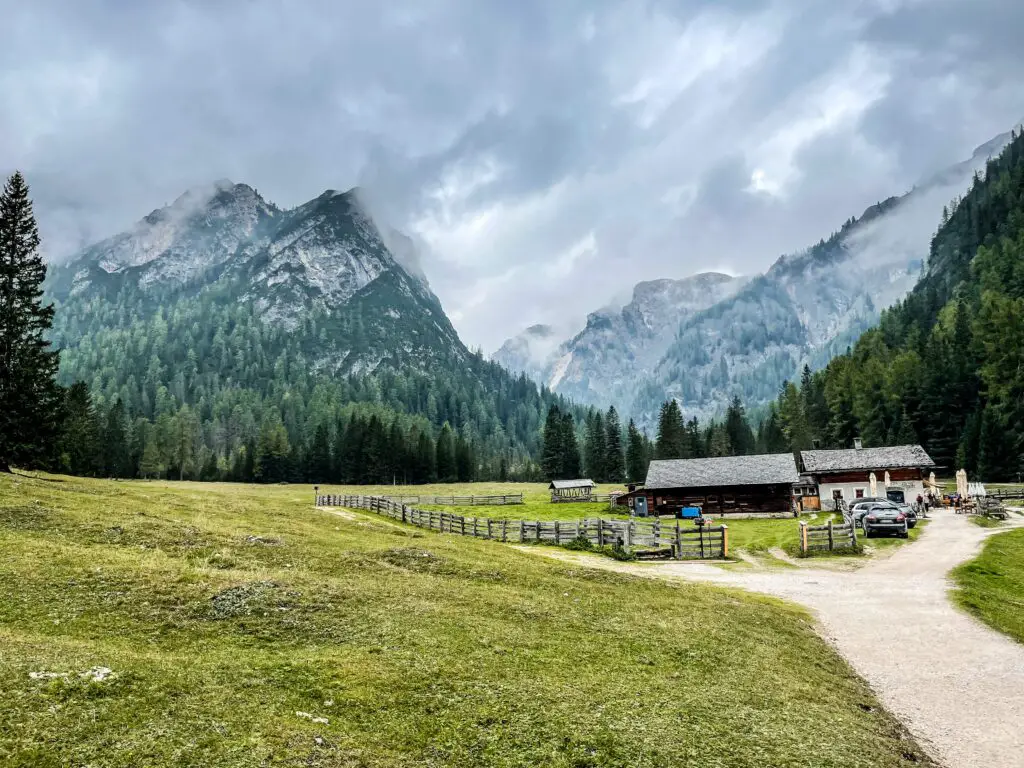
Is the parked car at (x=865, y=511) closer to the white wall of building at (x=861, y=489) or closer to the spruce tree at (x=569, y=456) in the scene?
the white wall of building at (x=861, y=489)

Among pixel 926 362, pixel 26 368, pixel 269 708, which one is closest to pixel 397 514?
pixel 26 368

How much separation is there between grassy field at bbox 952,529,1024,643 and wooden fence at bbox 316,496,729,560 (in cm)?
1327

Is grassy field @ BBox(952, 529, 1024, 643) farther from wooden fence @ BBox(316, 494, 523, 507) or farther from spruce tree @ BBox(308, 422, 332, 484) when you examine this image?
spruce tree @ BBox(308, 422, 332, 484)

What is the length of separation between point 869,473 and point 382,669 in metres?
80.6

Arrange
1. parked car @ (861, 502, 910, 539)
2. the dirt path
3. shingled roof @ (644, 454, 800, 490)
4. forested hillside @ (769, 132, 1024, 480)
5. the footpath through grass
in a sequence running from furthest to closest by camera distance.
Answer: forested hillside @ (769, 132, 1024, 480), shingled roof @ (644, 454, 800, 490), parked car @ (861, 502, 910, 539), the dirt path, the footpath through grass

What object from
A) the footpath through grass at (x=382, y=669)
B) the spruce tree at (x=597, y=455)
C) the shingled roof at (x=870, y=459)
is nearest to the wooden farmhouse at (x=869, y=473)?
the shingled roof at (x=870, y=459)

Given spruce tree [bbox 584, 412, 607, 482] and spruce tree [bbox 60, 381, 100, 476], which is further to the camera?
spruce tree [bbox 584, 412, 607, 482]

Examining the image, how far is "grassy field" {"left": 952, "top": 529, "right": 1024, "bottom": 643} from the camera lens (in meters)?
21.2

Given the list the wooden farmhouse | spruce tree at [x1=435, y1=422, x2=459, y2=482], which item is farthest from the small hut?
spruce tree at [x1=435, y1=422, x2=459, y2=482]

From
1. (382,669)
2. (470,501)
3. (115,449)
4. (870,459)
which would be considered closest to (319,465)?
(115,449)

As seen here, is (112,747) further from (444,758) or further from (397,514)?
(397,514)

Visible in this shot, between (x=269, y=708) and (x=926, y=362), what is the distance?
5335 inches

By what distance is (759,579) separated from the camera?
30844mm

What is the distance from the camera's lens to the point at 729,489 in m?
74.9
